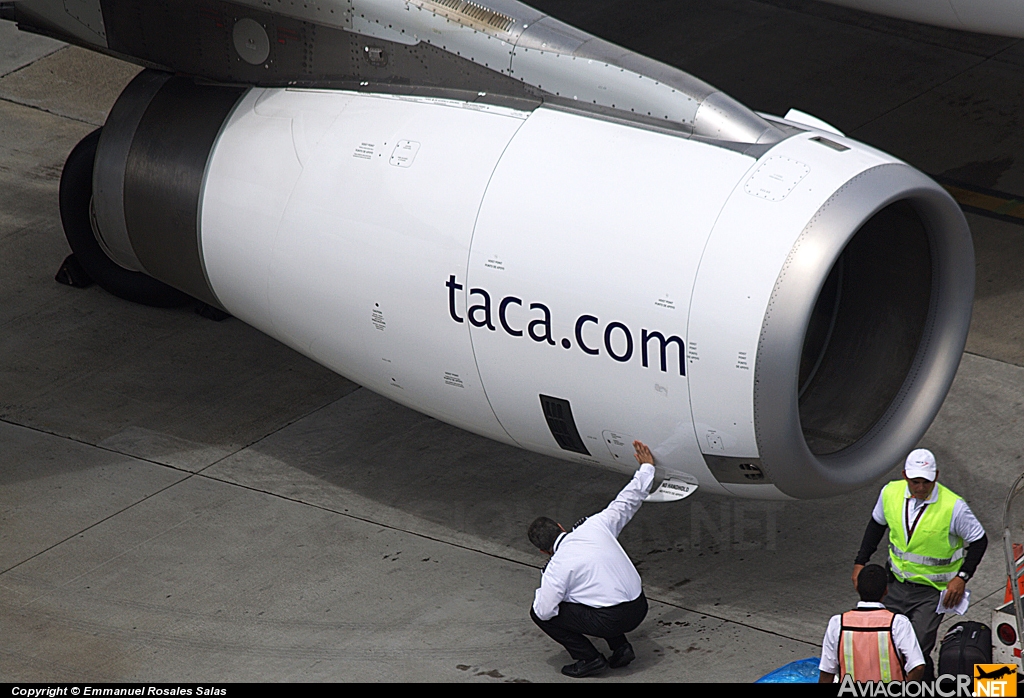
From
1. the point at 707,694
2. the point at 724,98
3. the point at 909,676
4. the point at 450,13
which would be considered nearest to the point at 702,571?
the point at 707,694

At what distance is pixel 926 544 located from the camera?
736cm

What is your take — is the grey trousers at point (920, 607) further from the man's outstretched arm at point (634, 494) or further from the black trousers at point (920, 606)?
the man's outstretched arm at point (634, 494)

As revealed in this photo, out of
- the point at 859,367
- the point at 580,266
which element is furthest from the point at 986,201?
the point at 580,266

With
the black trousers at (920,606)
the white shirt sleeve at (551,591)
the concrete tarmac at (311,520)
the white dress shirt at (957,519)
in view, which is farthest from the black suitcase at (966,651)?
the white shirt sleeve at (551,591)

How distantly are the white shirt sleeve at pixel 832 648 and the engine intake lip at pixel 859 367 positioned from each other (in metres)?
0.92

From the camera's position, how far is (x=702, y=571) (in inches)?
333

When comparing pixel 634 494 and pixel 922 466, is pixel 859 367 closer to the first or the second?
pixel 922 466

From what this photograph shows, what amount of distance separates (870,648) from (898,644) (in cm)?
12

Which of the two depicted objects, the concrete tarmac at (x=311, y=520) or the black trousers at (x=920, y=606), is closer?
the black trousers at (x=920, y=606)

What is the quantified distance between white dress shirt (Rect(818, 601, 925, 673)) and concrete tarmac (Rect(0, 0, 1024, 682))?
0.88 metres

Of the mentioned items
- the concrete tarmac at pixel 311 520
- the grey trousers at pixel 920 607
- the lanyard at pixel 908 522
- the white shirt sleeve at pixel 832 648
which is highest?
the lanyard at pixel 908 522

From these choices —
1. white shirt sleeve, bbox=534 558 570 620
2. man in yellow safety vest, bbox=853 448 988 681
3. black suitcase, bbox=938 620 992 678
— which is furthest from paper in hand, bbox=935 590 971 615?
white shirt sleeve, bbox=534 558 570 620

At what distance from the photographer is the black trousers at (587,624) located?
24.7 feet

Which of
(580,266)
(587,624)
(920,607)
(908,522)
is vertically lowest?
(587,624)
